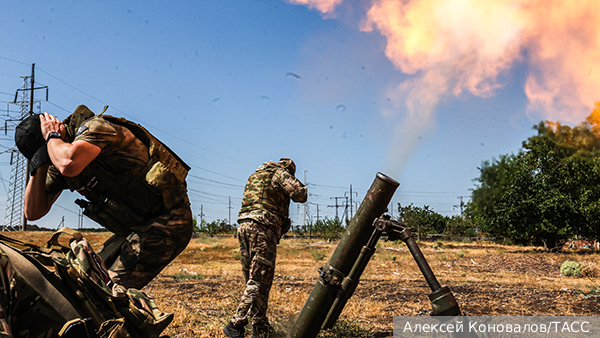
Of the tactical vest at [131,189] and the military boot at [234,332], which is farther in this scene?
the military boot at [234,332]

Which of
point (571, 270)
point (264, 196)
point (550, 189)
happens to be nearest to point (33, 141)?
point (264, 196)

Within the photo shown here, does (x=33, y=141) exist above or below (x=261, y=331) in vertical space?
above

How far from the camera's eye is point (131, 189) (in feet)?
11.1

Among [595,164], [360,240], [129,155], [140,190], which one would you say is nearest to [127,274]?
[140,190]

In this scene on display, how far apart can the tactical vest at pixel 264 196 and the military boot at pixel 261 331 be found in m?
1.21

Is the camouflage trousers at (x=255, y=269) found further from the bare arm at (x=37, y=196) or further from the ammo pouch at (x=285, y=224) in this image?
the bare arm at (x=37, y=196)

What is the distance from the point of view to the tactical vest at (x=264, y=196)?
4820mm

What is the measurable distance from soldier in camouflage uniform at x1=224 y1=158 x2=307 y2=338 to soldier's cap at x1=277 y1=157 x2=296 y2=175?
0.20 feet

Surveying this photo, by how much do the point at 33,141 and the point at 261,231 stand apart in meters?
2.35

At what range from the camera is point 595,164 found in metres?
25.3

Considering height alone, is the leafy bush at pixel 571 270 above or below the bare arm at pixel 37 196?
below

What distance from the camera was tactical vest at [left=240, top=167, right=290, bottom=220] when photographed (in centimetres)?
482

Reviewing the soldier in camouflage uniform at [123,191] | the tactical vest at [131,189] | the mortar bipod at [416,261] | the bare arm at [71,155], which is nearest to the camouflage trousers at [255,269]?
the soldier in camouflage uniform at [123,191]

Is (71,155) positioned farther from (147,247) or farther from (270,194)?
(270,194)
